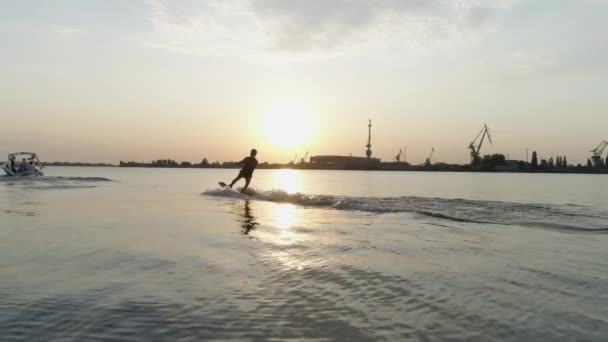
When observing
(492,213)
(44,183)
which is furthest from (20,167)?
(492,213)

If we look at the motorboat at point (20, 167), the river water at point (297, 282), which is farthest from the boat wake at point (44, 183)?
the river water at point (297, 282)

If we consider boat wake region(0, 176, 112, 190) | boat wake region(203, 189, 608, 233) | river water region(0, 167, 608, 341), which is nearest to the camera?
river water region(0, 167, 608, 341)

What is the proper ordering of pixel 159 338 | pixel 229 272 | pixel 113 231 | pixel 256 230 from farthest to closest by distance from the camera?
1. pixel 256 230
2. pixel 113 231
3. pixel 229 272
4. pixel 159 338

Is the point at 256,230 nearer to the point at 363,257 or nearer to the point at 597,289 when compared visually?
the point at 363,257

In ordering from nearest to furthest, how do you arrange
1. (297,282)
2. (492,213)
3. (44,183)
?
(297,282)
(492,213)
(44,183)

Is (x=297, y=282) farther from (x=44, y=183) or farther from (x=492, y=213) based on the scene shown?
(x=44, y=183)

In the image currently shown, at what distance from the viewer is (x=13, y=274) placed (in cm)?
705

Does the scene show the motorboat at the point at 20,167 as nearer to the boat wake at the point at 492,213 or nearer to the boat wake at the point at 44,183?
the boat wake at the point at 44,183

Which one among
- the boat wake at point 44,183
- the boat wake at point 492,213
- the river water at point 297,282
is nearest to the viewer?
the river water at point 297,282

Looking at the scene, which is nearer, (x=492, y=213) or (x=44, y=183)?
(x=492, y=213)

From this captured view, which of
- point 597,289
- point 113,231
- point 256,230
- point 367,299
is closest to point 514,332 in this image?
point 367,299

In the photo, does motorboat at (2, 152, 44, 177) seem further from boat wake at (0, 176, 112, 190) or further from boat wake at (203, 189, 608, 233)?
boat wake at (203, 189, 608, 233)

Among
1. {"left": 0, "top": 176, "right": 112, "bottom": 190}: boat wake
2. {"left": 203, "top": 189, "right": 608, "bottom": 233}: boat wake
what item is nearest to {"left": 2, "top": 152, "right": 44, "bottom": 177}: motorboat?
{"left": 0, "top": 176, "right": 112, "bottom": 190}: boat wake

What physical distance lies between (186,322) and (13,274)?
13.0 feet
